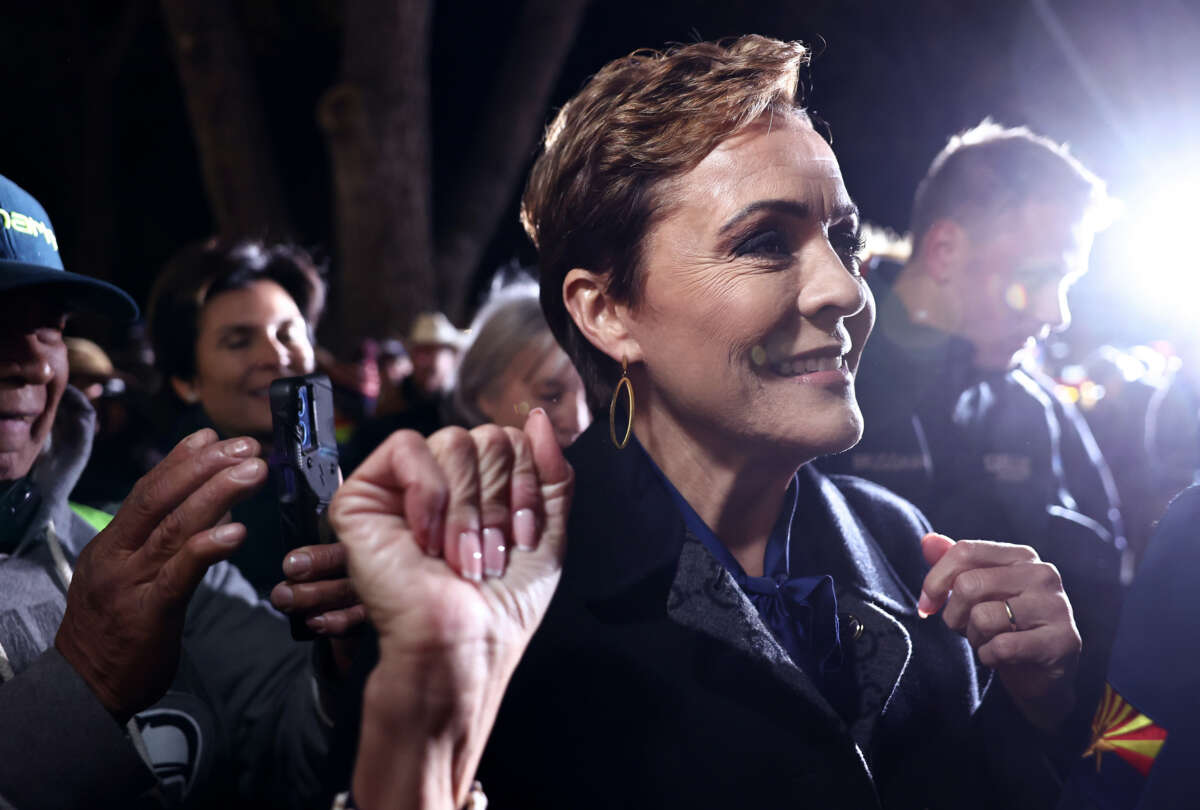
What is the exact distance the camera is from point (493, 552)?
61 centimetres

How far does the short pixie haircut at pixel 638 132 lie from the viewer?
2.78 feet

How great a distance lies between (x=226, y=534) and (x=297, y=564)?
8 cm

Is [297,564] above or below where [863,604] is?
above

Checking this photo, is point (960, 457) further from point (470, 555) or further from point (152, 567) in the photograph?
point (152, 567)

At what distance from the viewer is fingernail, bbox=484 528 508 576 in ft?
Answer: 1.99

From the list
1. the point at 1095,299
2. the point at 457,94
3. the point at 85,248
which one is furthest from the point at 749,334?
the point at 457,94

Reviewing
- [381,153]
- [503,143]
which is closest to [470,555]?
[503,143]

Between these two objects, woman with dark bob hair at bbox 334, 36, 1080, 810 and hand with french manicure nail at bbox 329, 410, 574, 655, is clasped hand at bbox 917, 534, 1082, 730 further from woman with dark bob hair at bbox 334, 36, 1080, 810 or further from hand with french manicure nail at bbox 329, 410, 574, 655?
hand with french manicure nail at bbox 329, 410, 574, 655

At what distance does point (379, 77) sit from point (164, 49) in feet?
7.01

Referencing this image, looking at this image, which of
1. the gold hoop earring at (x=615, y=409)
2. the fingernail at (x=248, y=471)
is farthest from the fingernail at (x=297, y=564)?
the gold hoop earring at (x=615, y=409)

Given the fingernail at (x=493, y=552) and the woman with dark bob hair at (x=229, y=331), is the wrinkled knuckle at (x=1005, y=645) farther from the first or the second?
the woman with dark bob hair at (x=229, y=331)

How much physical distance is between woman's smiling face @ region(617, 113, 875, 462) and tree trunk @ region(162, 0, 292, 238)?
121 inches

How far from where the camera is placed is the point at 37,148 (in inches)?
47.9

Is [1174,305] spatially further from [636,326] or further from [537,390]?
[537,390]
